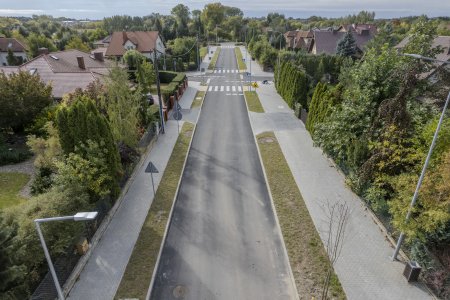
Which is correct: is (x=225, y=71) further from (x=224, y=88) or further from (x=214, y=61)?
(x=224, y=88)

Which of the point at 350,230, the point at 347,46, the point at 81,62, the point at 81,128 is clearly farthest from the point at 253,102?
the point at 347,46

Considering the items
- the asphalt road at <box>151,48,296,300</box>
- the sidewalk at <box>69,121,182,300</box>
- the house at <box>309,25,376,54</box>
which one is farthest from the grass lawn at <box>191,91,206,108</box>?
the house at <box>309,25,376,54</box>

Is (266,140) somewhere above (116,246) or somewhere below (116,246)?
above

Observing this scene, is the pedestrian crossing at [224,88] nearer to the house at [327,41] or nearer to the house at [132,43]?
the house at [132,43]

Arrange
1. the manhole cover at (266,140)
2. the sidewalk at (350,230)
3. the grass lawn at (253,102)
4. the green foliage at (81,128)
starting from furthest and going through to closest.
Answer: the grass lawn at (253,102)
the manhole cover at (266,140)
the green foliage at (81,128)
the sidewalk at (350,230)

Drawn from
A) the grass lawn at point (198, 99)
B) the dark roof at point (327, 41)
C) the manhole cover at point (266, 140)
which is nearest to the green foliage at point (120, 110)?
the manhole cover at point (266, 140)

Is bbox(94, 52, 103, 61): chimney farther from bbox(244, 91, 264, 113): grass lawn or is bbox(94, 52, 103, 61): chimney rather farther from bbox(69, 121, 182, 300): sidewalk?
bbox(69, 121, 182, 300): sidewalk

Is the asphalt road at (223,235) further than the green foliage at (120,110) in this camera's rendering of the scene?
No
